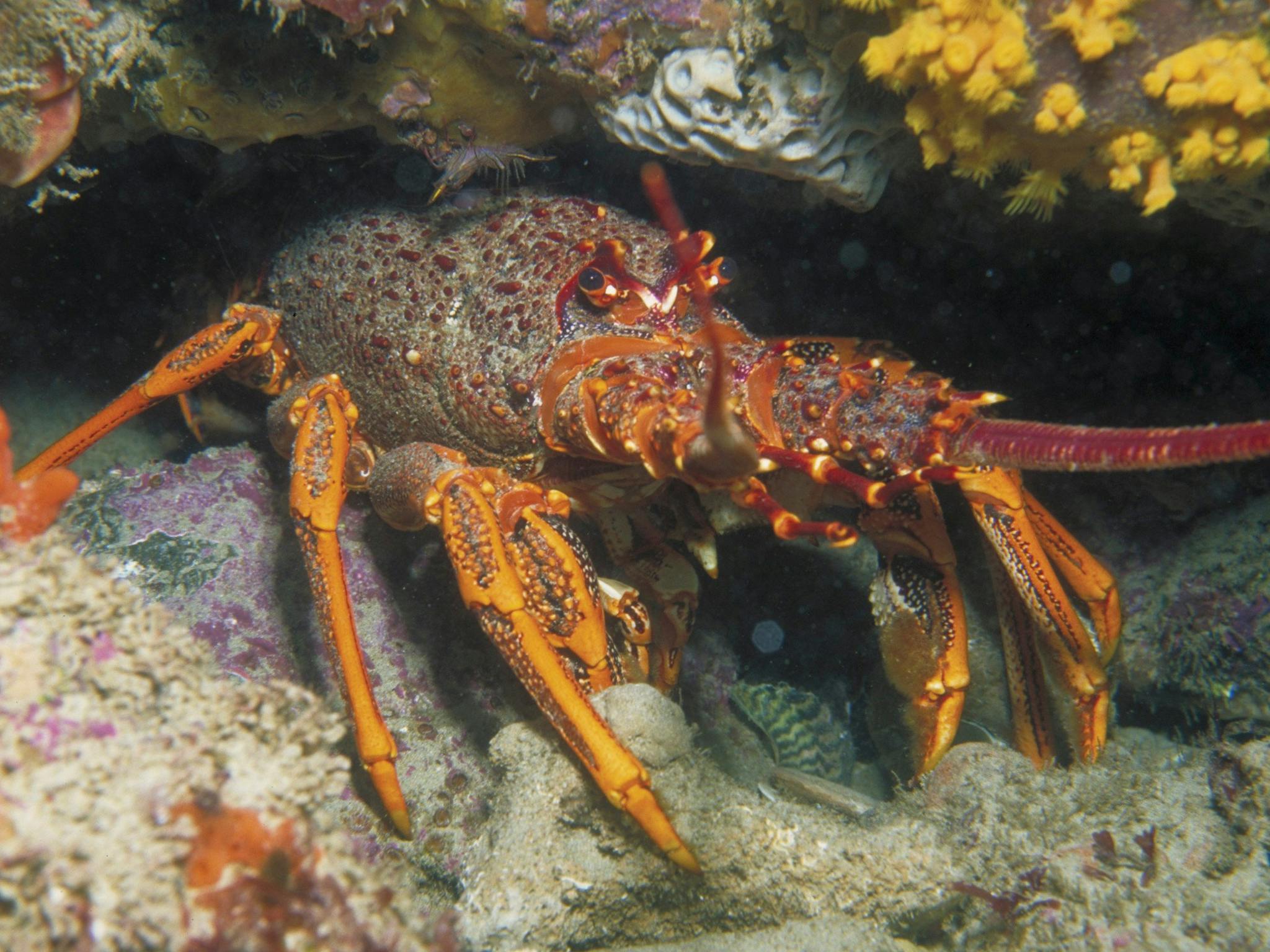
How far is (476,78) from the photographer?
3.26m

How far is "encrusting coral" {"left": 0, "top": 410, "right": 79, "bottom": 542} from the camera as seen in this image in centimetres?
157

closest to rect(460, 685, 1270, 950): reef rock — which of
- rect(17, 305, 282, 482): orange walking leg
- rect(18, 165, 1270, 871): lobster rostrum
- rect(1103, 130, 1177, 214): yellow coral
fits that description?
rect(18, 165, 1270, 871): lobster rostrum

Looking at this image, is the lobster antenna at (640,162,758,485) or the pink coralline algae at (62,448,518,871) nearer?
the lobster antenna at (640,162,758,485)

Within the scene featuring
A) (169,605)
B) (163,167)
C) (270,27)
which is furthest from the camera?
(163,167)

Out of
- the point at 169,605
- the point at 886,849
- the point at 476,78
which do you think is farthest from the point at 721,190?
the point at 169,605

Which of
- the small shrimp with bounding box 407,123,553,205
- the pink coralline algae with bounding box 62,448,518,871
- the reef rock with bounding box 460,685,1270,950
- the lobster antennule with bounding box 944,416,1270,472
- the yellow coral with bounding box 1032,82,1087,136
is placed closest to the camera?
the lobster antennule with bounding box 944,416,1270,472

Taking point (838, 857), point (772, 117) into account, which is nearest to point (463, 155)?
point (772, 117)

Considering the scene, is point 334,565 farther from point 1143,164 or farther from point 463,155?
point 1143,164

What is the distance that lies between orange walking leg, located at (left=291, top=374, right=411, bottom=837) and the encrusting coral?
1.57 metres

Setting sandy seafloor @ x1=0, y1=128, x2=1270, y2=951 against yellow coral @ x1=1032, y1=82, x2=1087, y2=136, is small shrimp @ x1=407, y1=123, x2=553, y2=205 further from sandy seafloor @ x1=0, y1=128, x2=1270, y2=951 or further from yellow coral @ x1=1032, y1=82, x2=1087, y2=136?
yellow coral @ x1=1032, y1=82, x2=1087, y2=136

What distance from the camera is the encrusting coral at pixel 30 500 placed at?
1568 millimetres

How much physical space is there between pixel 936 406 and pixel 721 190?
81.3 inches

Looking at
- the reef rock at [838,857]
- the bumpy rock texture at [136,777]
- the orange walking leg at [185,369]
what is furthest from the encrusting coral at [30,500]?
the orange walking leg at [185,369]

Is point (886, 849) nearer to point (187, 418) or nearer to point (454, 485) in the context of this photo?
point (454, 485)
